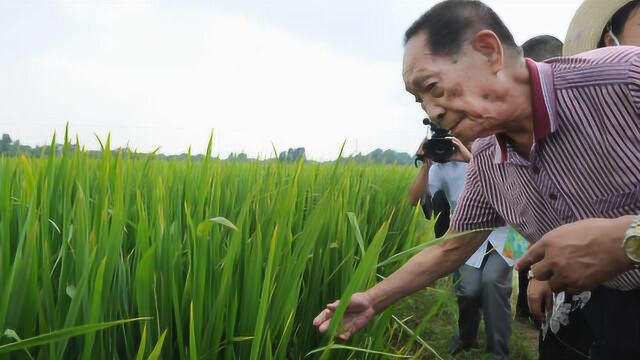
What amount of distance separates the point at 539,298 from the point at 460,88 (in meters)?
0.88

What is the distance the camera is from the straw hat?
1383 millimetres

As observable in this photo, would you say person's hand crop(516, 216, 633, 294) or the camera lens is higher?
the camera lens

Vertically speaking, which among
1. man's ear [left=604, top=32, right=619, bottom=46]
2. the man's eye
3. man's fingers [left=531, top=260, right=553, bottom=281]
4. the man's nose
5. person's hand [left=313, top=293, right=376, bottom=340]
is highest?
man's ear [left=604, top=32, right=619, bottom=46]

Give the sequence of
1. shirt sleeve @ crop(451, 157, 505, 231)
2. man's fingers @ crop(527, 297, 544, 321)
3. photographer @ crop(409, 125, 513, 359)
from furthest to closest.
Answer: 1. photographer @ crop(409, 125, 513, 359)
2. man's fingers @ crop(527, 297, 544, 321)
3. shirt sleeve @ crop(451, 157, 505, 231)

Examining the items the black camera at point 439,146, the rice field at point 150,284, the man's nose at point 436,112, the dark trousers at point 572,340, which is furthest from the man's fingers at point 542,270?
the black camera at point 439,146

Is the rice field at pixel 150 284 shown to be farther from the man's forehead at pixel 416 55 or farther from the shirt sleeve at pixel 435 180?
the shirt sleeve at pixel 435 180

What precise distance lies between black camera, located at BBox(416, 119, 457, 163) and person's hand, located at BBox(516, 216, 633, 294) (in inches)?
60.1

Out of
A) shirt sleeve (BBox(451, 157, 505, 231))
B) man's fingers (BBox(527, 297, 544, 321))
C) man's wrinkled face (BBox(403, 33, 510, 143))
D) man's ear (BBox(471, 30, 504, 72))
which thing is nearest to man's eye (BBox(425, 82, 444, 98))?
man's wrinkled face (BBox(403, 33, 510, 143))

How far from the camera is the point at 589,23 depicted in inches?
56.8

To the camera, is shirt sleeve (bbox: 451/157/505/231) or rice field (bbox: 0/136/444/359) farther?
shirt sleeve (bbox: 451/157/505/231)

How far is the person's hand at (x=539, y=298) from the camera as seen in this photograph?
149 centimetres

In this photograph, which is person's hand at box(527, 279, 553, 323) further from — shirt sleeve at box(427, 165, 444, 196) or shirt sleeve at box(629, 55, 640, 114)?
shirt sleeve at box(427, 165, 444, 196)

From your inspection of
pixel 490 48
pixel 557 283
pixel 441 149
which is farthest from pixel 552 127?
pixel 441 149

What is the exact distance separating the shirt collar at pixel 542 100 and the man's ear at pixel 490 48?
83mm
